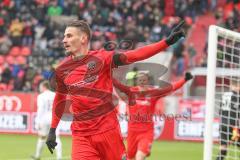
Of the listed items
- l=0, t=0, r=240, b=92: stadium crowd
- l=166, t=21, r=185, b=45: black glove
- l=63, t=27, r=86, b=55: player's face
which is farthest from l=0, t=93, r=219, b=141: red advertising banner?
l=166, t=21, r=185, b=45: black glove

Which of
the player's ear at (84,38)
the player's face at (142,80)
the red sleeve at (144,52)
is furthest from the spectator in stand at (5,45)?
the red sleeve at (144,52)

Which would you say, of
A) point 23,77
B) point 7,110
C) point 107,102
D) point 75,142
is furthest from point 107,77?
point 23,77

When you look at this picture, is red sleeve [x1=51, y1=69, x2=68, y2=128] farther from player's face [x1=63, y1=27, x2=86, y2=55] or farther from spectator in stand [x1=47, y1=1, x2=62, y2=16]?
spectator in stand [x1=47, y1=1, x2=62, y2=16]

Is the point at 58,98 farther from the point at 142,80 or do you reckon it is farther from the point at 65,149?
the point at 65,149

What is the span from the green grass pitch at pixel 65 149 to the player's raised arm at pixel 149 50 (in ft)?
27.4

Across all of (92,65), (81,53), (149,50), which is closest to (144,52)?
(149,50)

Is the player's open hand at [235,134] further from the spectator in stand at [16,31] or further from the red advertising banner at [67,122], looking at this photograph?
the spectator in stand at [16,31]

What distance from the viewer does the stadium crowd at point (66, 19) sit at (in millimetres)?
25547

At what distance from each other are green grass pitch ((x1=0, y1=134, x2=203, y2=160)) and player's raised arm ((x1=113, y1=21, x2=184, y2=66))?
27.4ft

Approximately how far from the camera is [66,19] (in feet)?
94.8

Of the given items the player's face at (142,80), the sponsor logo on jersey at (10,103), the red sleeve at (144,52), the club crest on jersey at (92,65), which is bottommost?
the club crest on jersey at (92,65)

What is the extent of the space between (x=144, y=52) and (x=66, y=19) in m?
22.2

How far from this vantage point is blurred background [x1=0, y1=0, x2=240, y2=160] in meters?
21.3

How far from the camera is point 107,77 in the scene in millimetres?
7473
